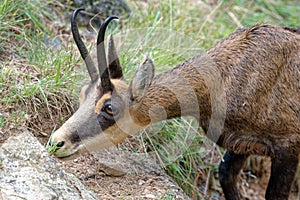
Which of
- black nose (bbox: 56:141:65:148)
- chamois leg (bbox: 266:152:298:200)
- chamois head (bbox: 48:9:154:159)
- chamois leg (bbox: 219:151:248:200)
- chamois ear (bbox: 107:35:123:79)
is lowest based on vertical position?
chamois leg (bbox: 219:151:248:200)

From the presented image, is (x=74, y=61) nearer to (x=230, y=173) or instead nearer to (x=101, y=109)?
(x=101, y=109)

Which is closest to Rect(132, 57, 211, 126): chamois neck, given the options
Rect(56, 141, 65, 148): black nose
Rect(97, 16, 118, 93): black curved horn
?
Rect(97, 16, 118, 93): black curved horn

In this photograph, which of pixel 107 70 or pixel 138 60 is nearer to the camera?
pixel 107 70

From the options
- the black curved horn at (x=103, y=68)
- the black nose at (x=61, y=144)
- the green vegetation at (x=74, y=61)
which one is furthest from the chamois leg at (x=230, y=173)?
the black nose at (x=61, y=144)

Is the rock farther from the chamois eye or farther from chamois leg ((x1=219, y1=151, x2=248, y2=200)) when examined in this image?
chamois leg ((x1=219, y1=151, x2=248, y2=200))

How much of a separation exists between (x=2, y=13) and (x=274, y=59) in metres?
3.83

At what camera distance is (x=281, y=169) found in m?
6.59

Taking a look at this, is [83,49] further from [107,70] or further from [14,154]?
[14,154]

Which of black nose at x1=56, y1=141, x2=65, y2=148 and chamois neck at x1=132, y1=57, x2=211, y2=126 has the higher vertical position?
chamois neck at x1=132, y1=57, x2=211, y2=126

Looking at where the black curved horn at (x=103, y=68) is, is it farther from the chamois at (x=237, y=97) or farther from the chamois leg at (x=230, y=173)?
the chamois leg at (x=230, y=173)

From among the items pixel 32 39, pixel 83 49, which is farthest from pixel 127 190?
pixel 32 39

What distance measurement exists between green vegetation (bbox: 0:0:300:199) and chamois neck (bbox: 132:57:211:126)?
3.71 feet

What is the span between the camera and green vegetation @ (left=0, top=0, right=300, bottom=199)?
22.7 feet

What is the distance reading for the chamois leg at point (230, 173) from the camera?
738cm
